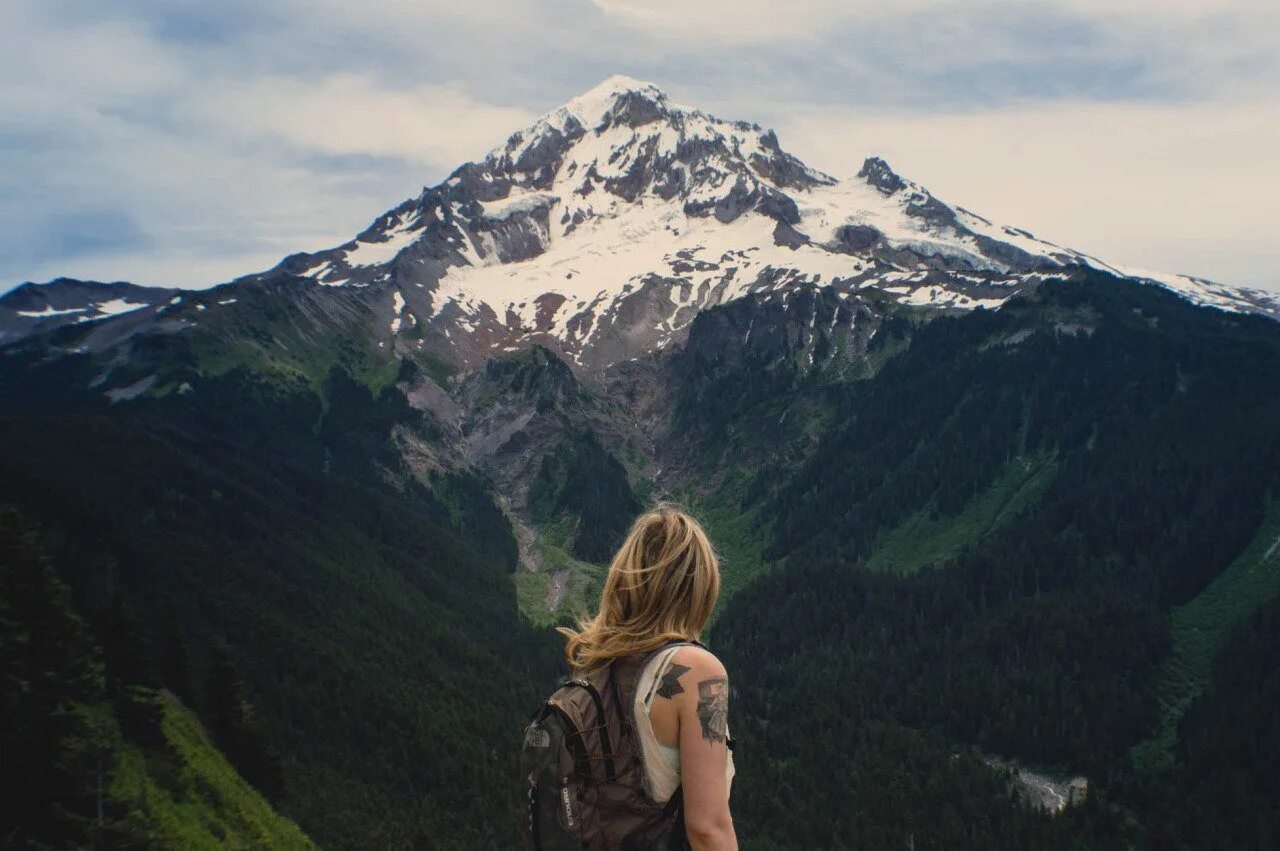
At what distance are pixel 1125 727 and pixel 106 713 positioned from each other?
151 m

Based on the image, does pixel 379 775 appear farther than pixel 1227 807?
No

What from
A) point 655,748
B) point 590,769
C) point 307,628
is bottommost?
point 307,628

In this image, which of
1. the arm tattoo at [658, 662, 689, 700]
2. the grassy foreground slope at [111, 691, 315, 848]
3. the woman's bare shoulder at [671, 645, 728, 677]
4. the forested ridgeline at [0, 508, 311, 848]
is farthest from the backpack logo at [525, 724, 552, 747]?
the grassy foreground slope at [111, 691, 315, 848]

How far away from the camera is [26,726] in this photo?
3612 centimetres

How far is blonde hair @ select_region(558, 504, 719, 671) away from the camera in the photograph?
7.73 m

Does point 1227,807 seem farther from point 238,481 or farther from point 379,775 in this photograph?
point 238,481

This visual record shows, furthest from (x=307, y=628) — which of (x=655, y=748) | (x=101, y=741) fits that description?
(x=655, y=748)

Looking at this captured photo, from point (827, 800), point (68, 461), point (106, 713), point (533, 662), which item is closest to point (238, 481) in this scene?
point (68, 461)

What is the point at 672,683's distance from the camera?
7.28 metres

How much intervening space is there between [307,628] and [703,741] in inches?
5934

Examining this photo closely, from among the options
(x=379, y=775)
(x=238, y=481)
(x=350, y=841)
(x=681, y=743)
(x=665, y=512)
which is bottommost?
(x=379, y=775)

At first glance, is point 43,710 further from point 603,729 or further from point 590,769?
point 603,729

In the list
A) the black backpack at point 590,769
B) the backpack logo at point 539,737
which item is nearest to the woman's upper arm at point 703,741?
the black backpack at point 590,769

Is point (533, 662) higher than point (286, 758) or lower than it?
lower
